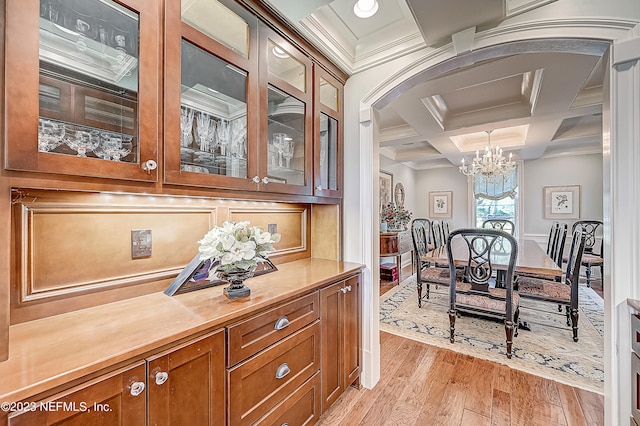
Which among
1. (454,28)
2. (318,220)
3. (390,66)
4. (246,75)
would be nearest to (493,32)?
(454,28)

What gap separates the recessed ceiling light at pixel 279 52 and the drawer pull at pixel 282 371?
5.88 feet

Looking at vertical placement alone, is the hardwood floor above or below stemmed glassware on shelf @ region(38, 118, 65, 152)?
below

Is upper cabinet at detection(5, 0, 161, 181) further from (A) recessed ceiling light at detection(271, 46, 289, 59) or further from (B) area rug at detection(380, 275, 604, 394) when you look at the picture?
(B) area rug at detection(380, 275, 604, 394)

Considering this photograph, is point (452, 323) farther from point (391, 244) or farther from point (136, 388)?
point (136, 388)

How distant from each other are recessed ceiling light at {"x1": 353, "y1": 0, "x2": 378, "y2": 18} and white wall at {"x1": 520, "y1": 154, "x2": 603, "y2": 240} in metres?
6.22

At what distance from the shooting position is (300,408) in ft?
4.86

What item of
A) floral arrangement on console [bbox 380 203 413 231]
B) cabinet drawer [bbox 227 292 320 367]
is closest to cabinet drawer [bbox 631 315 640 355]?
cabinet drawer [bbox 227 292 320 367]

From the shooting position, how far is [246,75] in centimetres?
147

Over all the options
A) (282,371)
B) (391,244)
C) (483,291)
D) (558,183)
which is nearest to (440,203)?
(558,183)

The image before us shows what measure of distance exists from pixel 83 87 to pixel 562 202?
7.76 metres

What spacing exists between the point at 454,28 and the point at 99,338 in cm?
233

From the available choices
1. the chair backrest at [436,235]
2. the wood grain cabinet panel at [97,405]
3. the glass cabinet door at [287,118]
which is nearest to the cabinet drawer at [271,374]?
the wood grain cabinet panel at [97,405]

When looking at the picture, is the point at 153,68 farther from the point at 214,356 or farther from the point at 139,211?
the point at 214,356

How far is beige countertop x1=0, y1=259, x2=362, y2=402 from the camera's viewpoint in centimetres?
70
